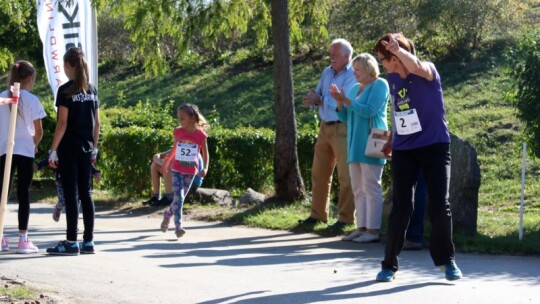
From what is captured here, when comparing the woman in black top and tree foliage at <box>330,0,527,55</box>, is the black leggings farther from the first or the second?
tree foliage at <box>330,0,527,55</box>

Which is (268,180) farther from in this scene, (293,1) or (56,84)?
(56,84)

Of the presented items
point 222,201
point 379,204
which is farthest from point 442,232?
point 222,201

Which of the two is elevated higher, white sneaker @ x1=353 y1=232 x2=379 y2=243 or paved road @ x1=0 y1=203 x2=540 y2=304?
white sneaker @ x1=353 y1=232 x2=379 y2=243

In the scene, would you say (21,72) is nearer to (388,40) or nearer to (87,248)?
(87,248)

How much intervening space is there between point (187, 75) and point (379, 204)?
22.8m

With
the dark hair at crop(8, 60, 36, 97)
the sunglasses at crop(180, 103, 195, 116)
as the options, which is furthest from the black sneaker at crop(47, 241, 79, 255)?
the sunglasses at crop(180, 103, 195, 116)

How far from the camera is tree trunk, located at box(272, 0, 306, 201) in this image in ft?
41.7

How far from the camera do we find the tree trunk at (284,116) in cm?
1271

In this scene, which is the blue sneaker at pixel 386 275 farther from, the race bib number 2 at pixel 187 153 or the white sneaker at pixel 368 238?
the race bib number 2 at pixel 187 153

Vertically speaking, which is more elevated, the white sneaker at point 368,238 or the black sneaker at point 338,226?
the black sneaker at point 338,226

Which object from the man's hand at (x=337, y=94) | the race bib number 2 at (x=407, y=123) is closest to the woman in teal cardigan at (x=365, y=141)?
the man's hand at (x=337, y=94)

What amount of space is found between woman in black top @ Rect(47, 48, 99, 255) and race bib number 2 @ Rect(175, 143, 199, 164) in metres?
1.73

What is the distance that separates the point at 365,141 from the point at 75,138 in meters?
2.93

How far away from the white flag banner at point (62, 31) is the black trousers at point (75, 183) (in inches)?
251
